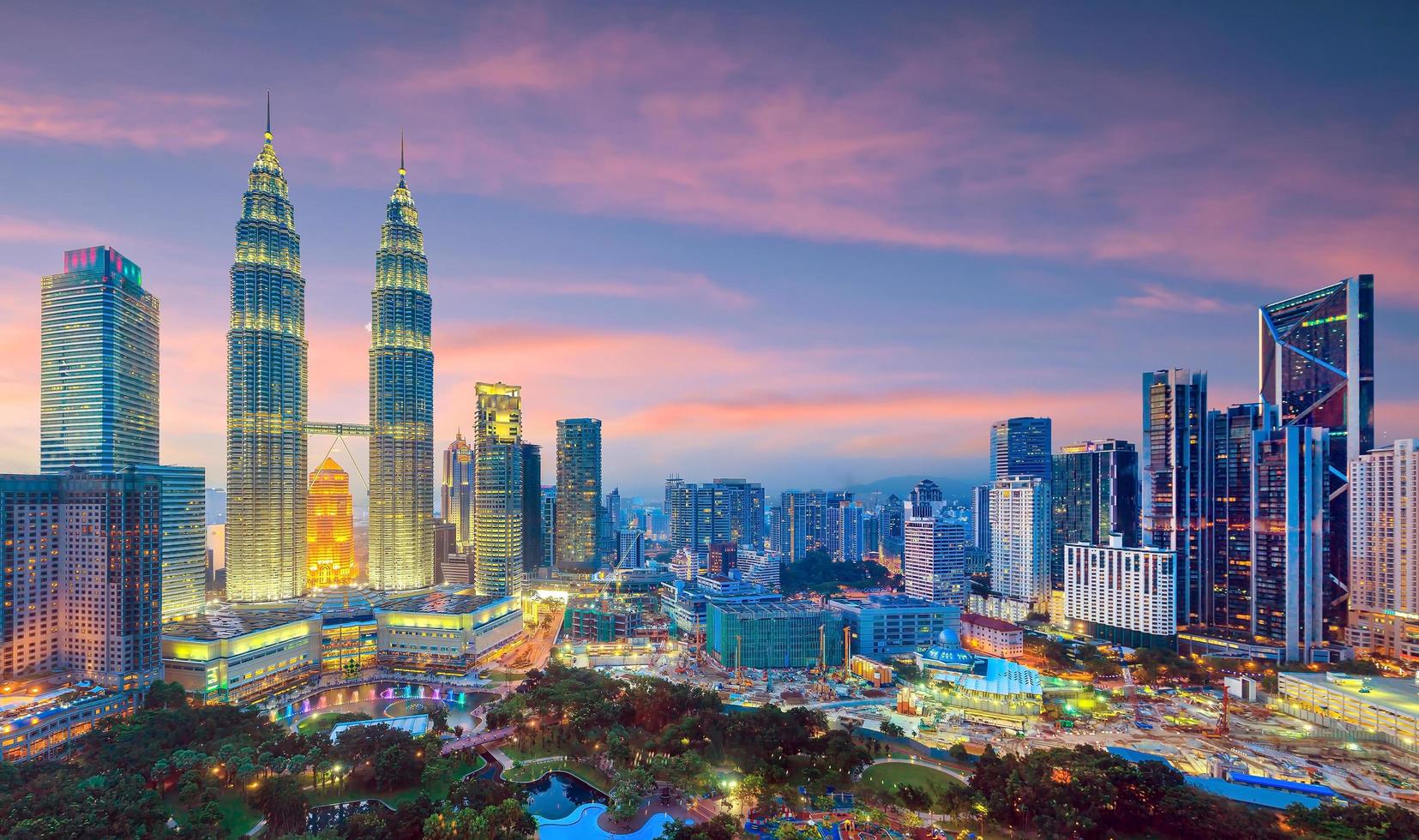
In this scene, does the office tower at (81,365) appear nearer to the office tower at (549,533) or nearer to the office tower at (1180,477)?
the office tower at (549,533)

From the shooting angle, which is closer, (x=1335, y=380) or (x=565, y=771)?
(x=565, y=771)

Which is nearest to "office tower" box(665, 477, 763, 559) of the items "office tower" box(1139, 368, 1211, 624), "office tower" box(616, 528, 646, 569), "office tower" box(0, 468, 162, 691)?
"office tower" box(616, 528, 646, 569)

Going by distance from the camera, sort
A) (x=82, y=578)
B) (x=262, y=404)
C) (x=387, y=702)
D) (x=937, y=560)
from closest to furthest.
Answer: (x=82, y=578) < (x=387, y=702) < (x=262, y=404) < (x=937, y=560)

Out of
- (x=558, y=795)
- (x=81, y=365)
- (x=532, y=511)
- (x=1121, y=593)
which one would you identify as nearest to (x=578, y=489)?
(x=532, y=511)

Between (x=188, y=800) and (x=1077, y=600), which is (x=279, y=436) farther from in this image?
(x=1077, y=600)

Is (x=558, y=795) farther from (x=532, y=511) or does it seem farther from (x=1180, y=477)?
(x=532, y=511)

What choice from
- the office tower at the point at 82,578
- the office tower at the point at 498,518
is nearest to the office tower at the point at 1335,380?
the office tower at the point at 498,518

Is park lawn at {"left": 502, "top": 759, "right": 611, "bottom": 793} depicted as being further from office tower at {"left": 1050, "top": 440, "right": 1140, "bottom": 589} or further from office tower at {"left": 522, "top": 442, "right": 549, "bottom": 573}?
office tower at {"left": 522, "top": 442, "right": 549, "bottom": 573}
